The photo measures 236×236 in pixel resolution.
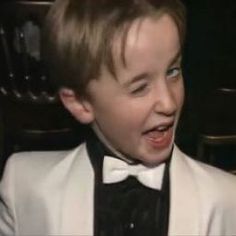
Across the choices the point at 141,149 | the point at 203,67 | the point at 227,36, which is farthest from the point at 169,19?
the point at 227,36

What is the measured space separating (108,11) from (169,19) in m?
Answer: 0.10

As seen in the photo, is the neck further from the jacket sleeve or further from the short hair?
the jacket sleeve

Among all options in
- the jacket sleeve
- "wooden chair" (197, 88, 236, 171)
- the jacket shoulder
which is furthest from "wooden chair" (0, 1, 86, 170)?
the jacket shoulder

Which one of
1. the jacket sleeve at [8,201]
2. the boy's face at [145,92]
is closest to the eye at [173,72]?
the boy's face at [145,92]

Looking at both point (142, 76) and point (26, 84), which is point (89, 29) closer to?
point (142, 76)

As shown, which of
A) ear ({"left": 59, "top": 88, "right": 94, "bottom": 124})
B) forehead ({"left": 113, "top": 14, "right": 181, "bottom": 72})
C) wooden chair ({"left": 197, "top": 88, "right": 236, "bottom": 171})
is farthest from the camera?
wooden chair ({"left": 197, "top": 88, "right": 236, "bottom": 171})

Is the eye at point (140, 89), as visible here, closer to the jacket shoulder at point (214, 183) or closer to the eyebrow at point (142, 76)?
the eyebrow at point (142, 76)

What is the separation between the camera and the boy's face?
1116mm

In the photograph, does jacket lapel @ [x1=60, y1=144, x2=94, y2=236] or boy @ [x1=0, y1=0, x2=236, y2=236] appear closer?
boy @ [x1=0, y1=0, x2=236, y2=236]

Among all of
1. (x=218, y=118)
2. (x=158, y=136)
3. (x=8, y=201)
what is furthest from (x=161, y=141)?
(x=218, y=118)

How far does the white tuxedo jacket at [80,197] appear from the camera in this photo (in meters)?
1.22

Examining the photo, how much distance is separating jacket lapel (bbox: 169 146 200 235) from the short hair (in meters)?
0.22

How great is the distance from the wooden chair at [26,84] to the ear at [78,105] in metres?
0.76

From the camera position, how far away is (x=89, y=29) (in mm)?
1121
